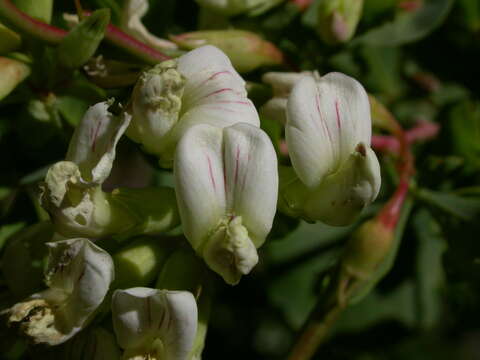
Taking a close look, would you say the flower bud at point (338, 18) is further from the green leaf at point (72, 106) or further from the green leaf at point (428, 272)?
the green leaf at point (428, 272)

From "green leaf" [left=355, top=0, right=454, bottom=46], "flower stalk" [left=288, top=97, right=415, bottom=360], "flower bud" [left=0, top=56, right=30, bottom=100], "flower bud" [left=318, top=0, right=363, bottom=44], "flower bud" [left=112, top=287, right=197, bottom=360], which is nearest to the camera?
"flower bud" [left=112, top=287, right=197, bottom=360]

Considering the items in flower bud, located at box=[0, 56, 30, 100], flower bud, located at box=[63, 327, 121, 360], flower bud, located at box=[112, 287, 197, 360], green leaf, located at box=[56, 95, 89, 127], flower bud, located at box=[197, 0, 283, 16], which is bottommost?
flower bud, located at box=[63, 327, 121, 360]

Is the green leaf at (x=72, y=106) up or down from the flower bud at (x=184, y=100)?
down

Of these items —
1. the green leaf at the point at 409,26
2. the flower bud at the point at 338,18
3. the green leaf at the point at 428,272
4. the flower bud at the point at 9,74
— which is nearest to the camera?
the flower bud at the point at 9,74

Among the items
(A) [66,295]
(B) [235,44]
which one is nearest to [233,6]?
(B) [235,44]

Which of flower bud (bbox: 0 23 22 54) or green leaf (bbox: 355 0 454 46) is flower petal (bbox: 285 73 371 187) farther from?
green leaf (bbox: 355 0 454 46)

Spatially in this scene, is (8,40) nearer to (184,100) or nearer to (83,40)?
(83,40)

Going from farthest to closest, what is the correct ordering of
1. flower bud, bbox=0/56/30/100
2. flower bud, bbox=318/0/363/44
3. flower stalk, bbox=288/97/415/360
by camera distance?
flower bud, bbox=318/0/363/44, flower stalk, bbox=288/97/415/360, flower bud, bbox=0/56/30/100

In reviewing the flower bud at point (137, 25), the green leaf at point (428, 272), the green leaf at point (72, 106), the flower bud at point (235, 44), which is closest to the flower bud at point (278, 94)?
the flower bud at point (235, 44)

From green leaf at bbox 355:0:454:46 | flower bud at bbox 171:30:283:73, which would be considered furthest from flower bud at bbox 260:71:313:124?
green leaf at bbox 355:0:454:46
